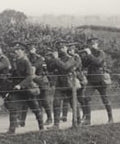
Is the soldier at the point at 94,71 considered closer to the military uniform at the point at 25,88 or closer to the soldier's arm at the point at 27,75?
the military uniform at the point at 25,88

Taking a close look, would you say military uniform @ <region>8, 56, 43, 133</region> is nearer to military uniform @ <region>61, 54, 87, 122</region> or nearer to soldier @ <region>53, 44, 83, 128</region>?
soldier @ <region>53, 44, 83, 128</region>

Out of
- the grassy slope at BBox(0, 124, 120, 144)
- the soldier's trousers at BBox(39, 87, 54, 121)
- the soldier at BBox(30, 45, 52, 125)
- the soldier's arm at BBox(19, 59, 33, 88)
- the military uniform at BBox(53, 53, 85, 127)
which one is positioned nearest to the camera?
the grassy slope at BBox(0, 124, 120, 144)

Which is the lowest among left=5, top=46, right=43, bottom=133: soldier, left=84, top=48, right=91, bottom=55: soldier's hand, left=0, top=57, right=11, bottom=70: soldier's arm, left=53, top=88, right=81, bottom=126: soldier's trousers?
left=53, top=88, right=81, bottom=126: soldier's trousers

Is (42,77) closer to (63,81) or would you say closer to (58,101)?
(63,81)

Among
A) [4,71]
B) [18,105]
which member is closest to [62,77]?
[18,105]

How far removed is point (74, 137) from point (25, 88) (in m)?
1.36

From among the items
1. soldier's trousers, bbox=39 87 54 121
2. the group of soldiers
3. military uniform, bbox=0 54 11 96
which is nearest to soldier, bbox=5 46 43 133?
the group of soldiers

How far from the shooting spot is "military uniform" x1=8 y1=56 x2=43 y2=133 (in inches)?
476

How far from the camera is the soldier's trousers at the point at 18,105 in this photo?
12164mm

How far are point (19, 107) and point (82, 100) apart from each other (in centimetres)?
158

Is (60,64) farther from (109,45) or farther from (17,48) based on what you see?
(109,45)

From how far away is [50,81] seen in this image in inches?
508

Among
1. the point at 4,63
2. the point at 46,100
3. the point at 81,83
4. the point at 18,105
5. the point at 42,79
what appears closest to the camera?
the point at 4,63

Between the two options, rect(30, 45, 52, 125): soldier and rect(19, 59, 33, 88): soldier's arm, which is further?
rect(30, 45, 52, 125): soldier
